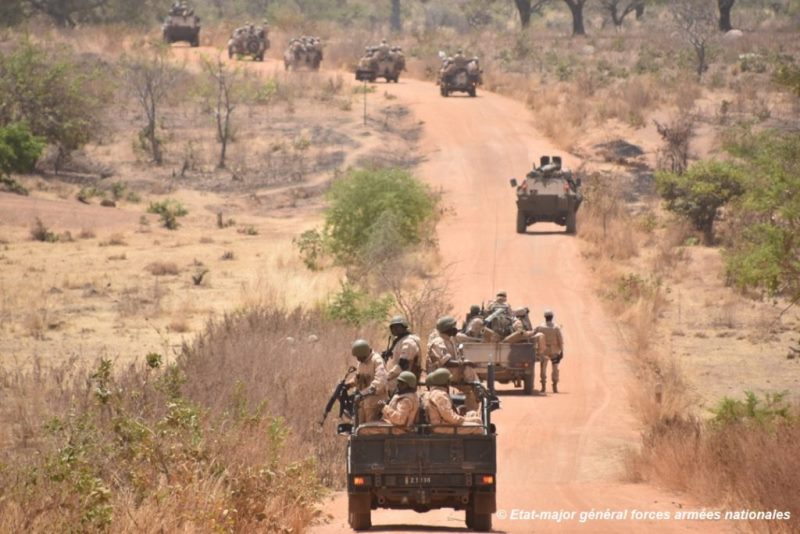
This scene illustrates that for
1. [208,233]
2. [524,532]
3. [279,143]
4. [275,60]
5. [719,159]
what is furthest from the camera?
[275,60]

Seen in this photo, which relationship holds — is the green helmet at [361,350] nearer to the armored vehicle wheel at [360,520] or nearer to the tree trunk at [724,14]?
the armored vehicle wheel at [360,520]

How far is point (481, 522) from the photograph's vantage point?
11594mm

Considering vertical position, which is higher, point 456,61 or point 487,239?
point 456,61

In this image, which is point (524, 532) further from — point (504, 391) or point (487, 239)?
point (487, 239)

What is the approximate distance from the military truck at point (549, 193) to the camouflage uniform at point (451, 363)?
19614 millimetres

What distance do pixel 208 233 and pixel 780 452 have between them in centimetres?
2591

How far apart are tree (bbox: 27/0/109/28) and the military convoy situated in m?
14.7

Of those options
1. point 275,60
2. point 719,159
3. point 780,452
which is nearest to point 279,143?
point 719,159

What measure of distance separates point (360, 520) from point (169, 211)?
28.7 meters

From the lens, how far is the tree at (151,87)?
4722 cm

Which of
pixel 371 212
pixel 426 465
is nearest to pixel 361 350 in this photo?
pixel 426 465

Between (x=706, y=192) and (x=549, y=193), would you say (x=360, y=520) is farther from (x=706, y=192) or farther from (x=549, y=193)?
(x=706, y=192)

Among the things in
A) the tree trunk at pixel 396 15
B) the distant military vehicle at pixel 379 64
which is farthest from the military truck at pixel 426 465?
the tree trunk at pixel 396 15

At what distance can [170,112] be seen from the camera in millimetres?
52719
